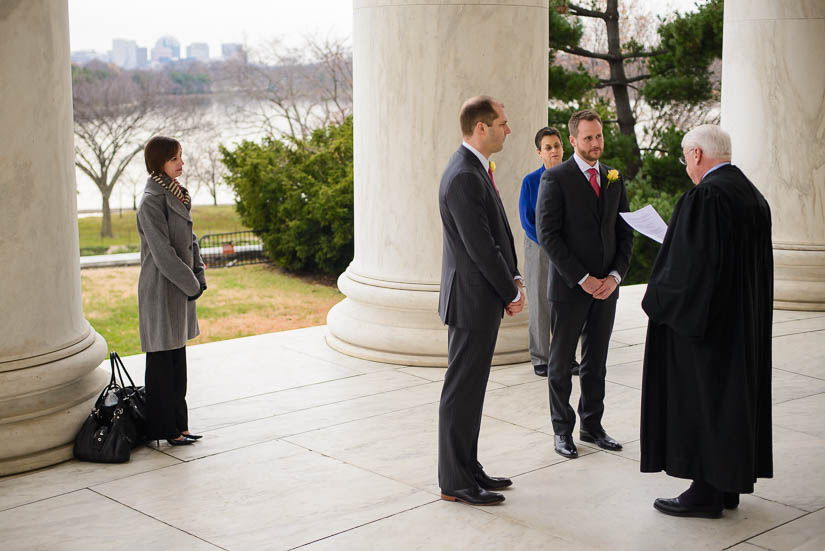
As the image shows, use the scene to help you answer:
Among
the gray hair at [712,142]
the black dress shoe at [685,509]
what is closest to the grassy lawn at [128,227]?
the black dress shoe at [685,509]

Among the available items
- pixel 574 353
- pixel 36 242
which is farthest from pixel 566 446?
pixel 36 242

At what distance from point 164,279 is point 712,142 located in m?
4.52

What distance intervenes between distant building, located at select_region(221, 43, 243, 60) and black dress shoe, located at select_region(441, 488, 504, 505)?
135 feet

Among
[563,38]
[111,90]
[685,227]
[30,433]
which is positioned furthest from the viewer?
[111,90]

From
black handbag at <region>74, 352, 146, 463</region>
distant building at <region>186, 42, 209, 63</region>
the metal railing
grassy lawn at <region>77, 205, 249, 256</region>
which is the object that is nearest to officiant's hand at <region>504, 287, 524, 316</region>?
black handbag at <region>74, 352, 146, 463</region>

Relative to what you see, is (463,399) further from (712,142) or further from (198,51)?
(198,51)

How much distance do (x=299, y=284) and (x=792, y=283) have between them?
74.9 ft

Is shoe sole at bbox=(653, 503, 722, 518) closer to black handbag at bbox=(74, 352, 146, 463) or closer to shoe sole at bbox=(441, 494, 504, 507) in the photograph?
shoe sole at bbox=(441, 494, 504, 507)

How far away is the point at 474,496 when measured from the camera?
7.40m

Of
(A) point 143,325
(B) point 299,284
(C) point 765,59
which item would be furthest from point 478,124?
(B) point 299,284

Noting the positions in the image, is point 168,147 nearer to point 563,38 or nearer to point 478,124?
point 478,124

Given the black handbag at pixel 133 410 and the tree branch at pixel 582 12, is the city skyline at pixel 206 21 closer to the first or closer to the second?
the tree branch at pixel 582 12

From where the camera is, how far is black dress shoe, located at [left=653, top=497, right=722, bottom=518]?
282 inches

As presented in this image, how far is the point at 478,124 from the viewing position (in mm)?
7176
